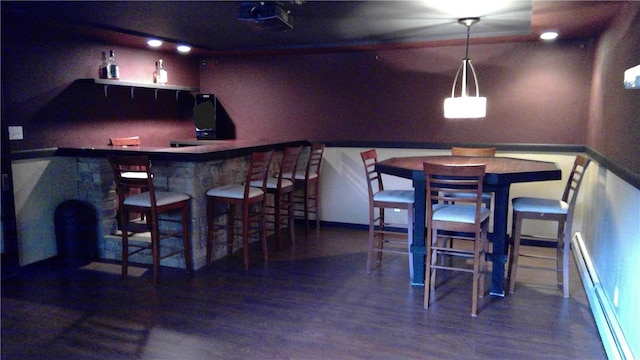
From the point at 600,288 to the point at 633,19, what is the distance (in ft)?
5.66

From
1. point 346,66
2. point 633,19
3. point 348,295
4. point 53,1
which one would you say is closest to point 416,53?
point 346,66

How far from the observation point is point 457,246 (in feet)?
15.4

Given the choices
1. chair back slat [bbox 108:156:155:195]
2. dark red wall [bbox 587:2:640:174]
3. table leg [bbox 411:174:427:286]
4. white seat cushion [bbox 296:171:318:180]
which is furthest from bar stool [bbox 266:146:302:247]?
dark red wall [bbox 587:2:640:174]

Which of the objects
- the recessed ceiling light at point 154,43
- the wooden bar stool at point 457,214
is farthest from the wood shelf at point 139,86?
the wooden bar stool at point 457,214

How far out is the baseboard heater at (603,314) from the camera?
2400mm

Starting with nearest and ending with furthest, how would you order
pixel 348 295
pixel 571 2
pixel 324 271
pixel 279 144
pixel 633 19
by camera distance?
pixel 633 19
pixel 571 2
pixel 348 295
pixel 324 271
pixel 279 144

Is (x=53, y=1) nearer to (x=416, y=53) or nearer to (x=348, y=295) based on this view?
(x=348, y=295)

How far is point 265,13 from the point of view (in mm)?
3219

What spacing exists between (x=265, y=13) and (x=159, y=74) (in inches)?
110

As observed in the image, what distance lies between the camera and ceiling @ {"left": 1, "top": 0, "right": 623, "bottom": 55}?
130 inches

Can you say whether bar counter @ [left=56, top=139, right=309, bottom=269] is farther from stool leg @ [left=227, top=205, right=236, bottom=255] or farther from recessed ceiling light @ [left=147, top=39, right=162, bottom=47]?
recessed ceiling light @ [left=147, top=39, right=162, bottom=47]

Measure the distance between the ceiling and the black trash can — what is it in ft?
5.27

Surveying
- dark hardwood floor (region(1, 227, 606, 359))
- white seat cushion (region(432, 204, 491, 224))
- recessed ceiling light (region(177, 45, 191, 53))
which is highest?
recessed ceiling light (region(177, 45, 191, 53))

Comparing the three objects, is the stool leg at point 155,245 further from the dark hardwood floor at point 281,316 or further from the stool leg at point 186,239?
the stool leg at point 186,239
